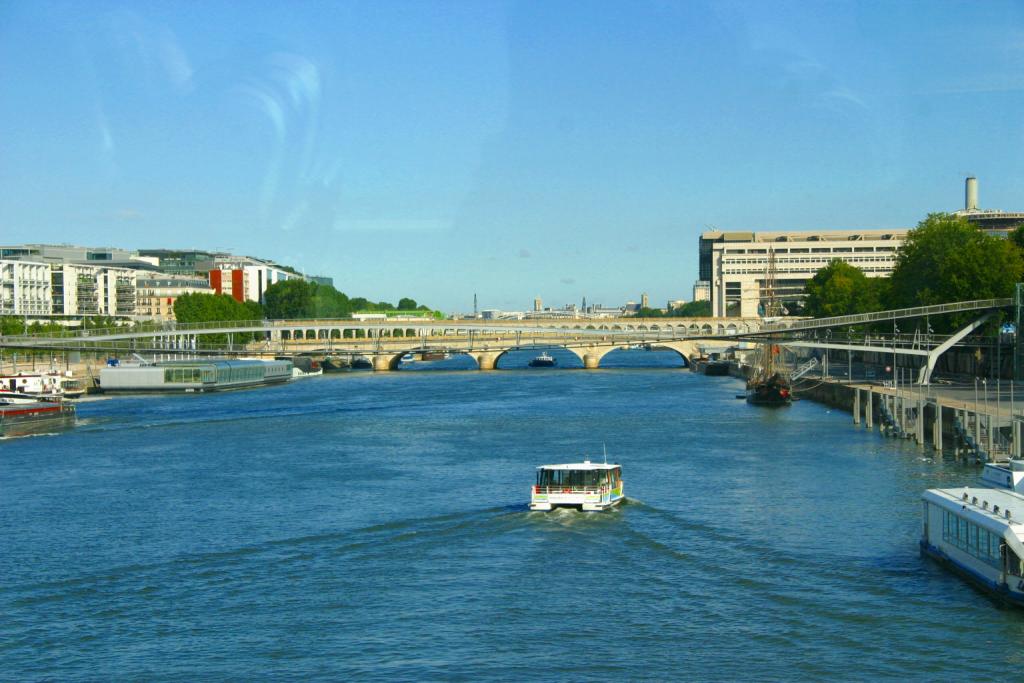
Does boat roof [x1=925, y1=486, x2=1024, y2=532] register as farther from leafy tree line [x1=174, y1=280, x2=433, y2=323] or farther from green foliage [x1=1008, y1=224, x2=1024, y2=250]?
leafy tree line [x1=174, y1=280, x2=433, y2=323]

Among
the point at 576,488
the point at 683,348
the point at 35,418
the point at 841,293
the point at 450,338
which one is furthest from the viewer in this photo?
the point at 683,348

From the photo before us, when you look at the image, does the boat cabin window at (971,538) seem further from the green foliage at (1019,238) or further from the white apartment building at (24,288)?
the white apartment building at (24,288)

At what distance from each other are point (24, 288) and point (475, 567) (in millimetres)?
91593

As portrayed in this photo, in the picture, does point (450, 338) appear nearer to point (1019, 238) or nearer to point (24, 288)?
point (24, 288)

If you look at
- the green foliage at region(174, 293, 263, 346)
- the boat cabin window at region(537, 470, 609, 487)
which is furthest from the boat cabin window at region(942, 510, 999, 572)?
the green foliage at region(174, 293, 263, 346)

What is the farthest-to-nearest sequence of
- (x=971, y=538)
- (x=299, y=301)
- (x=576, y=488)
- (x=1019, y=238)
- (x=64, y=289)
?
Answer: (x=299, y=301), (x=64, y=289), (x=1019, y=238), (x=576, y=488), (x=971, y=538)

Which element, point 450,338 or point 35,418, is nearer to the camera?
point 35,418

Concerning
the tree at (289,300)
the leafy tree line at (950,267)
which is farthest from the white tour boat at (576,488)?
the tree at (289,300)

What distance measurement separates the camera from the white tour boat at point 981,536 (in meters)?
18.4

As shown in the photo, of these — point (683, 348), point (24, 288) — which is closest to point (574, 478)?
point (683, 348)

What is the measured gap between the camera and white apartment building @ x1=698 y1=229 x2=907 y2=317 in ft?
493

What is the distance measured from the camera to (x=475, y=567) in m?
21.7

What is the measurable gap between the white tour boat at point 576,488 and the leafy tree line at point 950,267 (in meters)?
32.5

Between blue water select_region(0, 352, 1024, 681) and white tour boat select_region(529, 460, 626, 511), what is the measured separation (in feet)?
1.25
